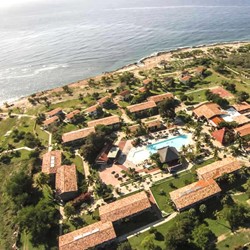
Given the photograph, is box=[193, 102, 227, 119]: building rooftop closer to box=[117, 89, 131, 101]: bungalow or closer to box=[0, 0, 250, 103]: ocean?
box=[117, 89, 131, 101]: bungalow

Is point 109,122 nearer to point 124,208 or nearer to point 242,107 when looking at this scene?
point 124,208

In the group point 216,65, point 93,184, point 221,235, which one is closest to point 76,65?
point 216,65

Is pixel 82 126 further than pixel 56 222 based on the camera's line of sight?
Yes

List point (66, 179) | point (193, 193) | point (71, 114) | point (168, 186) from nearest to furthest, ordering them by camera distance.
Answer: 1. point (193, 193)
2. point (168, 186)
3. point (66, 179)
4. point (71, 114)

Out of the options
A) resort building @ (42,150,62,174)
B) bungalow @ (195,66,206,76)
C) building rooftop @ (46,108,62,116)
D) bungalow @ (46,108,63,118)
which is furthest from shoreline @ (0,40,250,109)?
resort building @ (42,150,62,174)

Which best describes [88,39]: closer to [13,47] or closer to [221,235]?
[13,47]

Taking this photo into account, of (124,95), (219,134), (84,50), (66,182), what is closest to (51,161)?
(66,182)
